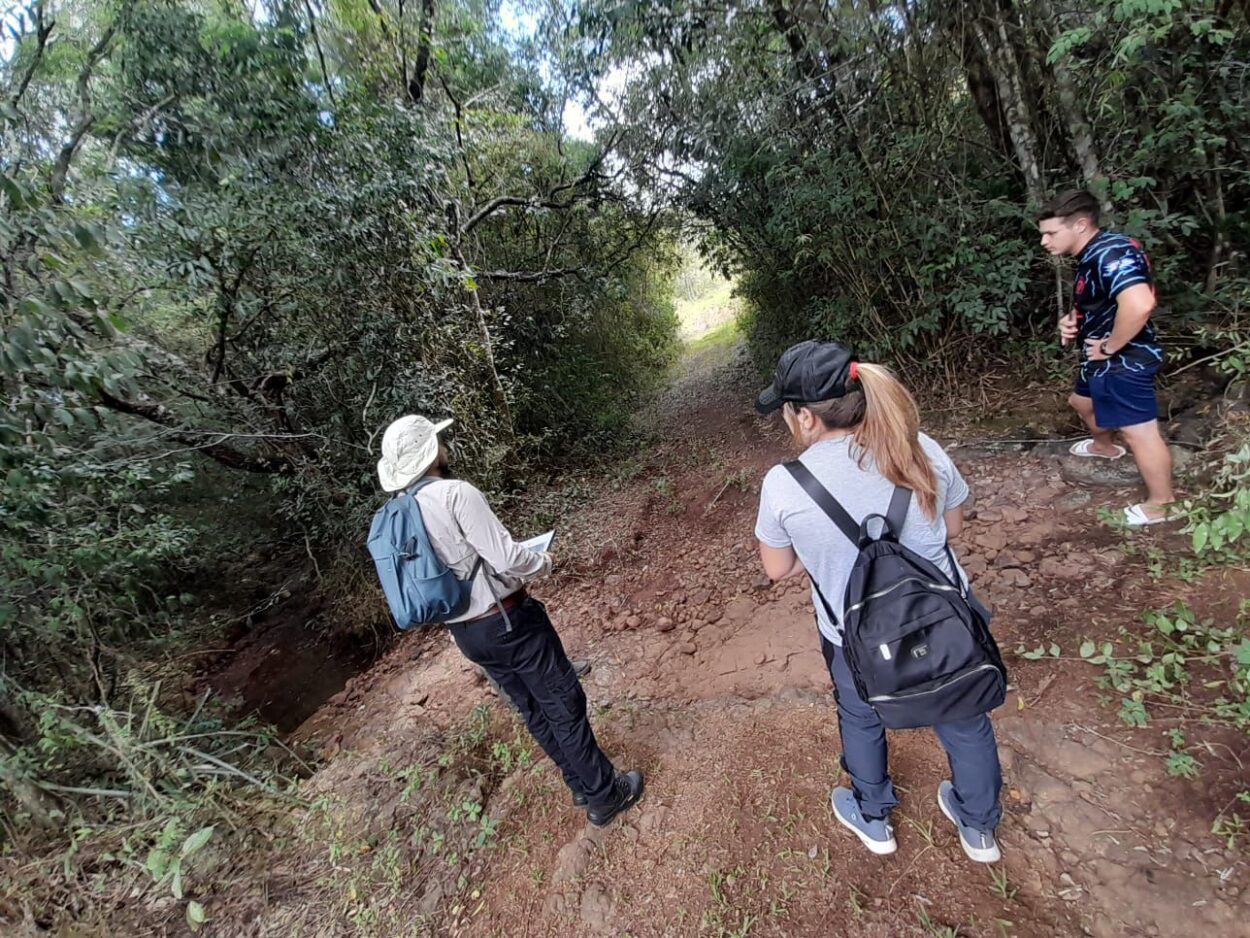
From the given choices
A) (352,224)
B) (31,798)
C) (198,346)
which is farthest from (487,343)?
(31,798)

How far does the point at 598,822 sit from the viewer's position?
2146 mm

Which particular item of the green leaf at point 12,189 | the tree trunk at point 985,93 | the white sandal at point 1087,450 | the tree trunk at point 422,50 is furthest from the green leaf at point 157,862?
Answer: the tree trunk at point 985,93

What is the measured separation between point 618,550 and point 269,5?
5249 millimetres

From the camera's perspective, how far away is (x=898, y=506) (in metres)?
1.28

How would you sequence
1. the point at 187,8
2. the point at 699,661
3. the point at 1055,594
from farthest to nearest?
the point at 187,8 → the point at 699,661 → the point at 1055,594

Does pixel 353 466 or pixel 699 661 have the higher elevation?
pixel 353 466

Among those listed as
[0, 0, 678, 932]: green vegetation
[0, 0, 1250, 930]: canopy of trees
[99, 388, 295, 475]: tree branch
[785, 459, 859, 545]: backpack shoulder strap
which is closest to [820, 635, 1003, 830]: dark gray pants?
[785, 459, 859, 545]: backpack shoulder strap

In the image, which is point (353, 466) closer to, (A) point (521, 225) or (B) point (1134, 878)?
(A) point (521, 225)

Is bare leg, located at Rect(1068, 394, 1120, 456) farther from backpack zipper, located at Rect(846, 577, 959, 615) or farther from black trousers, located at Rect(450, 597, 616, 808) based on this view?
black trousers, located at Rect(450, 597, 616, 808)

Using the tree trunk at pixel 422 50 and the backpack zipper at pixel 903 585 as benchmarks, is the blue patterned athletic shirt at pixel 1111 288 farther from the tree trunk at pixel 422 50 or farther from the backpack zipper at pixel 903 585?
the tree trunk at pixel 422 50

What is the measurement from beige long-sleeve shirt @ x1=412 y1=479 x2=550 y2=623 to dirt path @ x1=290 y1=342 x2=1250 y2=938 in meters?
1.16

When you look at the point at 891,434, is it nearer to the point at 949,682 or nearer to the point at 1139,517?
the point at 949,682

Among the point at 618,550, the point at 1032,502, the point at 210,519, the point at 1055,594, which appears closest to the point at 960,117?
the point at 1032,502

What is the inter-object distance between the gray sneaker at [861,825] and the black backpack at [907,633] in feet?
2.35
